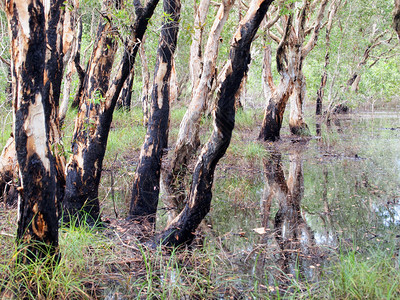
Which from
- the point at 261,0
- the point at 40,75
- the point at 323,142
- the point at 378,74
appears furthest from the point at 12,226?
the point at 378,74

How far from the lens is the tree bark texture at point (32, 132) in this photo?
299 cm

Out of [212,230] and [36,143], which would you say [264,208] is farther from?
[36,143]

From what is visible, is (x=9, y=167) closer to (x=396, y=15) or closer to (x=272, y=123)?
(x=396, y=15)

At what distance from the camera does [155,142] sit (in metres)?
6.44

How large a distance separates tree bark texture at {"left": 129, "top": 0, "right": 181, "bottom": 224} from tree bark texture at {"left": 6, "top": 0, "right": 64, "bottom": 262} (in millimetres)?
2620

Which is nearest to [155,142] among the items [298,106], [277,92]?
[277,92]

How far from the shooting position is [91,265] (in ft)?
12.6

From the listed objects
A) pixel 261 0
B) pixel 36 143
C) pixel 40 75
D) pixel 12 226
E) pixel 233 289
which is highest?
pixel 261 0

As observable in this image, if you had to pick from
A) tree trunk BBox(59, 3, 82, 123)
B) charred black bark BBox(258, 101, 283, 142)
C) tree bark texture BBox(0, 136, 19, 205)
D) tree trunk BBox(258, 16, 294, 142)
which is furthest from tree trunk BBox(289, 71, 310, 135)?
tree bark texture BBox(0, 136, 19, 205)

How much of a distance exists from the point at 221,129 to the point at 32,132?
204cm

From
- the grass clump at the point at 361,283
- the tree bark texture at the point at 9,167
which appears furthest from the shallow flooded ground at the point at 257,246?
the tree bark texture at the point at 9,167

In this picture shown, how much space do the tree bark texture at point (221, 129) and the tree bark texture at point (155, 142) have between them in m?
1.25

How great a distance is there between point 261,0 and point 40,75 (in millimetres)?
2476

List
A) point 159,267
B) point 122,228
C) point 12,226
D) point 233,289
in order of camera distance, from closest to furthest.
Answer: point 233,289, point 159,267, point 12,226, point 122,228
